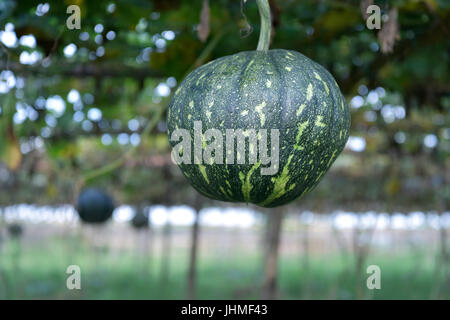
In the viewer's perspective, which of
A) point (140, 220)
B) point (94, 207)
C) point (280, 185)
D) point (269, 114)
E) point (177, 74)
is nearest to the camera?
point (269, 114)

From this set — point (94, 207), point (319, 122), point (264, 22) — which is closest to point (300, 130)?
point (319, 122)

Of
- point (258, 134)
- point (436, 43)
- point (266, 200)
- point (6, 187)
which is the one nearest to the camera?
point (258, 134)

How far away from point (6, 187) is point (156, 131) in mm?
6095

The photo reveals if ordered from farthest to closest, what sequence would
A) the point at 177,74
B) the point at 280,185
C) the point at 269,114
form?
1. the point at 177,74
2. the point at 280,185
3. the point at 269,114

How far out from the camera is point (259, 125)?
1162 millimetres

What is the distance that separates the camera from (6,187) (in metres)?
9.95

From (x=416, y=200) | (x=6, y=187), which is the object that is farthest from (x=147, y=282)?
(x=416, y=200)

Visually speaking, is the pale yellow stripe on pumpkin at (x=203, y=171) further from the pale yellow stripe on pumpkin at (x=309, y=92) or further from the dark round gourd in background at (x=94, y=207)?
the dark round gourd in background at (x=94, y=207)

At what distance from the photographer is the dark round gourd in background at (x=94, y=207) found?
4.11 metres

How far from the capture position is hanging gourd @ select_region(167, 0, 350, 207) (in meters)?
1.17

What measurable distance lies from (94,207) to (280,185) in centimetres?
312

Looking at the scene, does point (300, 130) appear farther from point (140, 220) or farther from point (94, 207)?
point (140, 220)

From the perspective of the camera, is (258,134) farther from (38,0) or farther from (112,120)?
(112,120)
